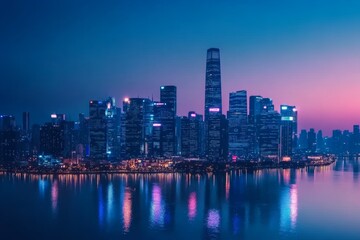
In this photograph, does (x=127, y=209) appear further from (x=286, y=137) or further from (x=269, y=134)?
(x=286, y=137)

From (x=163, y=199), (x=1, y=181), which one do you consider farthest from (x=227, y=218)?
(x=1, y=181)

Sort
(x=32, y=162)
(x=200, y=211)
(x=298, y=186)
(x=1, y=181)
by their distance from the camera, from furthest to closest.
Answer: (x=32, y=162) < (x=1, y=181) < (x=298, y=186) < (x=200, y=211)

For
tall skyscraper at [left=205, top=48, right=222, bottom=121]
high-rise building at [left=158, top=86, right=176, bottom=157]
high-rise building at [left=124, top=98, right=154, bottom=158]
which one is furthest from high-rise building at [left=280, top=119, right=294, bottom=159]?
high-rise building at [left=124, top=98, right=154, bottom=158]

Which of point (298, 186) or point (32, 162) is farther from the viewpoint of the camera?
point (32, 162)

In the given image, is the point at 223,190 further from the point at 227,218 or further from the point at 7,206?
the point at 7,206

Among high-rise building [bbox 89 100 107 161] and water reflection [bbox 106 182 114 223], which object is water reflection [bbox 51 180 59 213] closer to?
water reflection [bbox 106 182 114 223]

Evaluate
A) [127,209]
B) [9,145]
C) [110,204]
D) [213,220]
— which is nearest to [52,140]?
[9,145]
